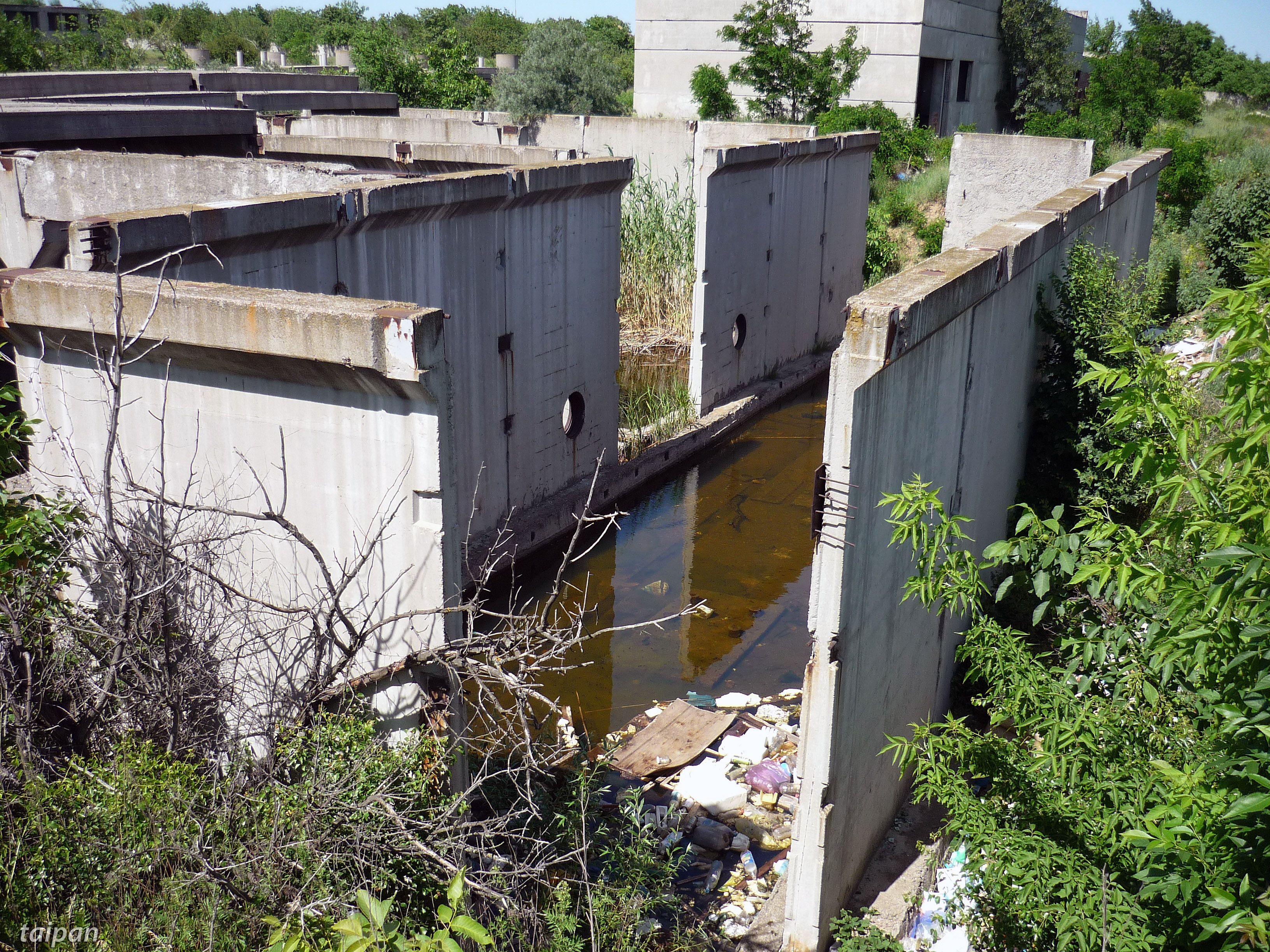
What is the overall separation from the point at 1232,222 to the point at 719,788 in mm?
12537

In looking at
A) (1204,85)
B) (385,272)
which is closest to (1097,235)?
(385,272)

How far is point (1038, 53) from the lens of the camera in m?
30.8

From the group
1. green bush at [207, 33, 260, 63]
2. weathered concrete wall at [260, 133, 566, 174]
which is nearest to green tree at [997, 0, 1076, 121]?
weathered concrete wall at [260, 133, 566, 174]

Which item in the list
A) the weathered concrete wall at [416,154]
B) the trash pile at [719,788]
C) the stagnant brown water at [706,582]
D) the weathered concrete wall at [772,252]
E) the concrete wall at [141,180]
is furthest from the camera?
→ the weathered concrete wall at [772,252]

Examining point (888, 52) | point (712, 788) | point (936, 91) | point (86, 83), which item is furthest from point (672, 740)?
point (936, 91)

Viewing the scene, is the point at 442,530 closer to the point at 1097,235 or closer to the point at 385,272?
the point at 385,272

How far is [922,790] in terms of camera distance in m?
3.30

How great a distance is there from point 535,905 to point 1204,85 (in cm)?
4565

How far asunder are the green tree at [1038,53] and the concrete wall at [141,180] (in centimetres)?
2794

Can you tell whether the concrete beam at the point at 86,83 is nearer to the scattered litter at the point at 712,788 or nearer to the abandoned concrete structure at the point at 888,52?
the scattered litter at the point at 712,788

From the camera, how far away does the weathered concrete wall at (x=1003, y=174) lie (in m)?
11.9

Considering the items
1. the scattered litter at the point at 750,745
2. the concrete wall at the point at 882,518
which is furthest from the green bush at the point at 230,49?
the concrete wall at the point at 882,518

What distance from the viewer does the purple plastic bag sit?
5.18m

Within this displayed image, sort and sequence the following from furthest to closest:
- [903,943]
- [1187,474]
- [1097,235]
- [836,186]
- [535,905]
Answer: [836,186]
[1097,235]
[903,943]
[535,905]
[1187,474]
